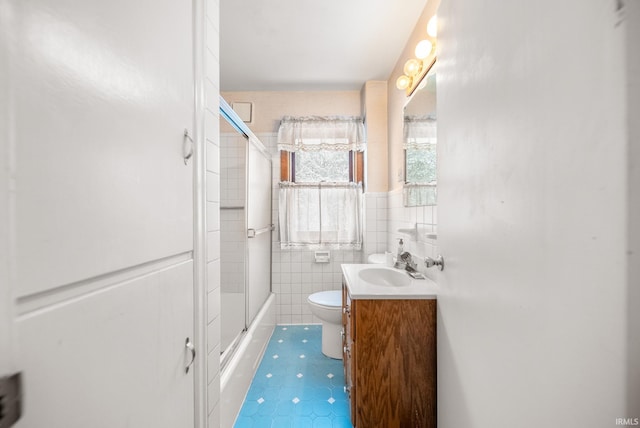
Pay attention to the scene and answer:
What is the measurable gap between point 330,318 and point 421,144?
1.39 metres

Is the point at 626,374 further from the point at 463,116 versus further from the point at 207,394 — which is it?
the point at 207,394

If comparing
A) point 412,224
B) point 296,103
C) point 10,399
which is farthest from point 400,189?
point 10,399

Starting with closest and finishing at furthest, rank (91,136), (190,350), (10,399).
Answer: (10,399)
(91,136)
(190,350)

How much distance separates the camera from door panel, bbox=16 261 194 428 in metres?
0.35

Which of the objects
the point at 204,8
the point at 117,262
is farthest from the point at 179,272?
the point at 204,8

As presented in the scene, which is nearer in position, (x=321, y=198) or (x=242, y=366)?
(x=242, y=366)

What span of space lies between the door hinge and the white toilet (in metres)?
1.64

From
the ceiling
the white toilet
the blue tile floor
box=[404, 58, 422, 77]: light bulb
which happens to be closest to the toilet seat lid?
the white toilet

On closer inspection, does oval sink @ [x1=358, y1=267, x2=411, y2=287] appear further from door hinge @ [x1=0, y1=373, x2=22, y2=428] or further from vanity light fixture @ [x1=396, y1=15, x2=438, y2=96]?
door hinge @ [x1=0, y1=373, x2=22, y2=428]

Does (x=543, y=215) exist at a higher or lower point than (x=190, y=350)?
higher

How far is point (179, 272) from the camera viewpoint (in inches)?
27.5

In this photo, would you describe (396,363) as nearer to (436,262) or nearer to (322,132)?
(436,262)

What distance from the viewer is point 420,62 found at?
62.9 inches

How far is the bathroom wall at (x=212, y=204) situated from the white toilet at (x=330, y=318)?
987 millimetres
